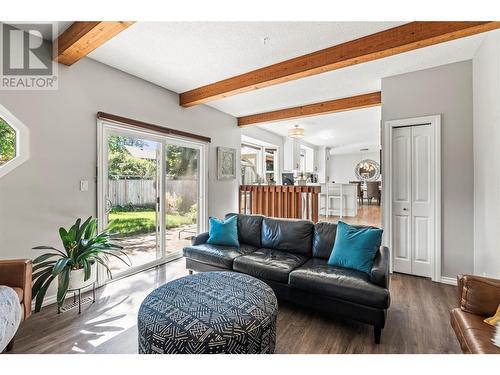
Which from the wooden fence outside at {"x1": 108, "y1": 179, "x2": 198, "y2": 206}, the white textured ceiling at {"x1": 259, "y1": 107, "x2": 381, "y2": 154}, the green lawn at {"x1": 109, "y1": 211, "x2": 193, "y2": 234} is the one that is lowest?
the green lawn at {"x1": 109, "y1": 211, "x2": 193, "y2": 234}

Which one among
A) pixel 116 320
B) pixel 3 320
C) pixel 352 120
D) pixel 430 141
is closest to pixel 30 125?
pixel 3 320

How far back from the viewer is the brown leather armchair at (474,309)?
50.0 inches

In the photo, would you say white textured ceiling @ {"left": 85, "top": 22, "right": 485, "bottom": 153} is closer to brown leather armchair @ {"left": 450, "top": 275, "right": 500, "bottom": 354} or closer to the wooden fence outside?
the wooden fence outside

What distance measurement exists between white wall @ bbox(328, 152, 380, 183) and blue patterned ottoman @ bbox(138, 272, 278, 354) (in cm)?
1117

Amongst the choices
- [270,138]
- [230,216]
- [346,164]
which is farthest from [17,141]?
[346,164]

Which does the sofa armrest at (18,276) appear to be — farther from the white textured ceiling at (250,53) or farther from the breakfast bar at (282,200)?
the breakfast bar at (282,200)

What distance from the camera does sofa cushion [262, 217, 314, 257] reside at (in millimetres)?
2773

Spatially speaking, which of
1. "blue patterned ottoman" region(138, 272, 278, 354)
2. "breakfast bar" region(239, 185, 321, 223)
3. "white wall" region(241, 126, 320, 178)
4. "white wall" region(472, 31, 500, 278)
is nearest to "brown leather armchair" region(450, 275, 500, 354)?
"white wall" region(472, 31, 500, 278)

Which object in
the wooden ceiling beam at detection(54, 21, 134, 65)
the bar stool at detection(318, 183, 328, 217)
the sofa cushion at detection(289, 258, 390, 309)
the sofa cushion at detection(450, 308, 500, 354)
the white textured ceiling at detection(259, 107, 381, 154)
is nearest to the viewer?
the sofa cushion at detection(450, 308, 500, 354)

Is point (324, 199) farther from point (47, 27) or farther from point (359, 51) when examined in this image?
point (47, 27)

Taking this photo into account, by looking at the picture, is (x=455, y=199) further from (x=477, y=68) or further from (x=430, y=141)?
(x=477, y=68)

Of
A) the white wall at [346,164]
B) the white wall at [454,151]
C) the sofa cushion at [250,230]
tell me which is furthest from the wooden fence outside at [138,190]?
the white wall at [346,164]

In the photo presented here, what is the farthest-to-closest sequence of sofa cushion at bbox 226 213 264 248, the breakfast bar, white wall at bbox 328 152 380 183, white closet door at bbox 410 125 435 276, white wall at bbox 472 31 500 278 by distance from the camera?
white wall at bbox 328 152 380 183 < the breakfast bar < sofa cushion at bbox 226 213 264 248 < white closet door at bbox 410 125 435 276 < white wall at bbox 472 31 500 278
